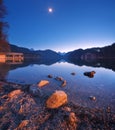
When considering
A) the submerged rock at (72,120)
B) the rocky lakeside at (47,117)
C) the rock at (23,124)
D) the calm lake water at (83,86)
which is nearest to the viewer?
the rock at (23,124)

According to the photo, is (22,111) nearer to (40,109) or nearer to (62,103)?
(40,109)

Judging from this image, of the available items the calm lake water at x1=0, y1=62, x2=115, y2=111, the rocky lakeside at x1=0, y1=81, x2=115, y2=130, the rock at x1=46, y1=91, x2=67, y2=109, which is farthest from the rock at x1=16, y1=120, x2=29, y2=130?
the calm lake water at x1=0, y1=62, x2=115, y2=111

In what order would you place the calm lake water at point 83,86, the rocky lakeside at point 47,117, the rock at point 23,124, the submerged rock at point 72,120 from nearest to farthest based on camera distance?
the rock at point 23,124 → the rocky lakeside at point 47,117 → the submerged rock at point 72,120 → the calm lake water at point 83,86

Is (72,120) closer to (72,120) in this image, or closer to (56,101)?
(72,120)

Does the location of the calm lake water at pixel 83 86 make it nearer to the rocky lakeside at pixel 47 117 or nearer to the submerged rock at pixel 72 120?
the rocky lakeside at pixel 47 117

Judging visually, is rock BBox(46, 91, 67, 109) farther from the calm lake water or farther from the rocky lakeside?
the calm lake water

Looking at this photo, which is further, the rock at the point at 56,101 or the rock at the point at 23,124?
the rock at the point at 56,101

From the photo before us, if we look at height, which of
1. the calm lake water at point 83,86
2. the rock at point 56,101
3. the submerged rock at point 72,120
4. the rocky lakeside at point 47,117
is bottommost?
the calm lake water at point 83,86

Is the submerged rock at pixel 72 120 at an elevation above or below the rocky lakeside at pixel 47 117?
above

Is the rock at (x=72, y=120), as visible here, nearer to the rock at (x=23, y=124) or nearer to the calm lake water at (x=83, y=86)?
the rock at (x=23, y=124)

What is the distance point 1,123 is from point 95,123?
14.3ft

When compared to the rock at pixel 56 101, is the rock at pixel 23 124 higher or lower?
lower

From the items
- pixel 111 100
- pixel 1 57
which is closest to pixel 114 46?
pixel 1 57

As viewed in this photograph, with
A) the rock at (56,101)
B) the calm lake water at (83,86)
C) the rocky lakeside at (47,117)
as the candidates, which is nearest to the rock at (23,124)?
the rocky lakeside at (47,117)
